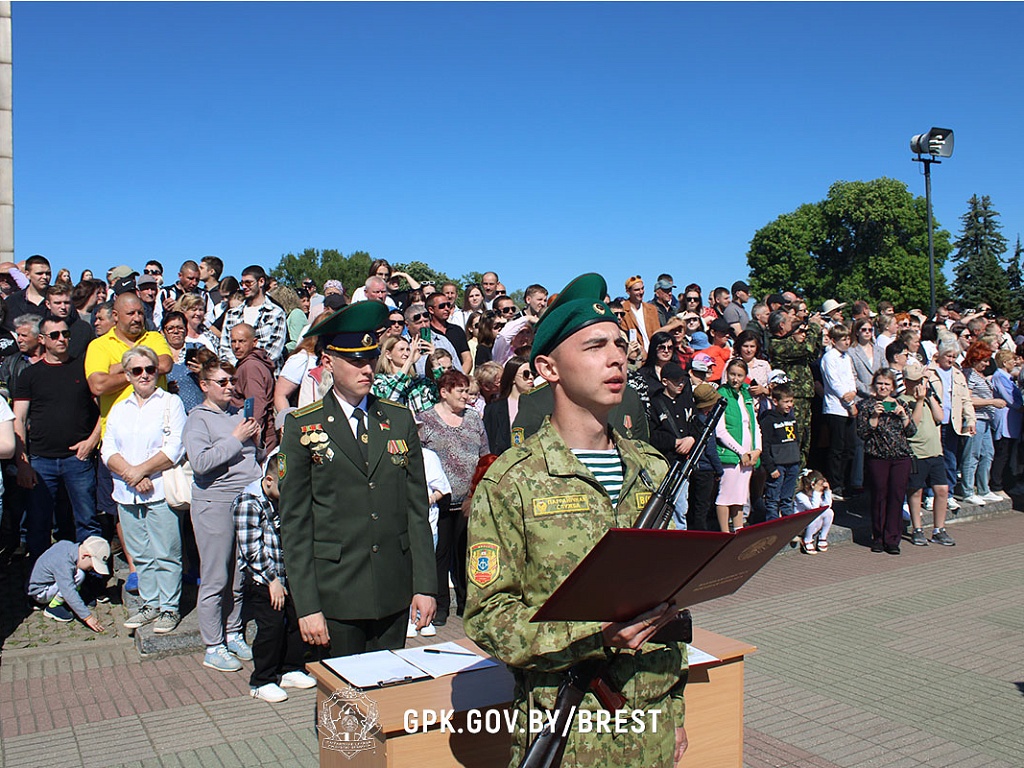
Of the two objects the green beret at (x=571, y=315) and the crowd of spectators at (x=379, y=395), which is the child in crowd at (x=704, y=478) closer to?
the crowd of spectators at (x=379, y=395)

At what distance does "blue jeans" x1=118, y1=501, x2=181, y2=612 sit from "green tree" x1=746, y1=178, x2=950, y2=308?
205ft

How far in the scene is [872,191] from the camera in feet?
221

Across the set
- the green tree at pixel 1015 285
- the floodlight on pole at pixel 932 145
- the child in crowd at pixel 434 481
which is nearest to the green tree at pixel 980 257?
the green tree at pixel 1015 285

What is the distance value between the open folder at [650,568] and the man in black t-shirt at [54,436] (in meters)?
7.40

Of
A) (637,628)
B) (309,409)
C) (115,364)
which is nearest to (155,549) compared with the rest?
(115,364)

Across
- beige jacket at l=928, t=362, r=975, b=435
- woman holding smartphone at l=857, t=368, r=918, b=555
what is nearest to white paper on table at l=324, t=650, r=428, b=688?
woman holding smartphone at l=857, t=368, r=918, b=555

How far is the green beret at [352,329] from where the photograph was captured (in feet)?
14.0

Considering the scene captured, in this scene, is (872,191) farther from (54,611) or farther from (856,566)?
(54,611)

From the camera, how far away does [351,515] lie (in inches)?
174

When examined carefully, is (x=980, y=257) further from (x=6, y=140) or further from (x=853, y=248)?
(x=6, y=140)

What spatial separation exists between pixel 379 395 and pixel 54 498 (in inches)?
133

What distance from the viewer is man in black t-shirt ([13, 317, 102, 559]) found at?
838 centimetres

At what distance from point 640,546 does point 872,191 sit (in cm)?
7210

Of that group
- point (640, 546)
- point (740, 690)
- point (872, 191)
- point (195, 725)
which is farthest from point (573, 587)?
point (872, 191)
